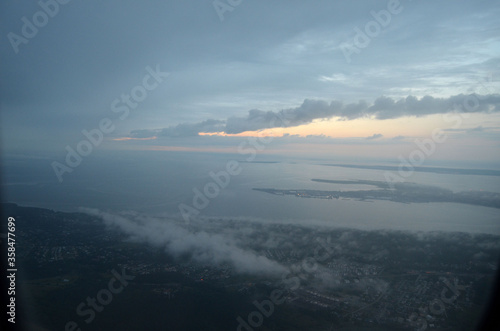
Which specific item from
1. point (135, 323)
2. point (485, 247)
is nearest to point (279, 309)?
point (135, 323)

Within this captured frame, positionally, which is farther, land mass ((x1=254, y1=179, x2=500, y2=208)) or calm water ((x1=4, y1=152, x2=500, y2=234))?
land mass ((x1=254, y1=179, x2=500, y2=208))

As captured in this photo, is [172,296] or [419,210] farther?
[419,210]

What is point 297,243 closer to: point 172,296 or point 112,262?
point 172,296

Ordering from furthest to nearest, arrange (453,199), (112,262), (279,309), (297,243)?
(453,199), (297,243), (112,262), (279,309)

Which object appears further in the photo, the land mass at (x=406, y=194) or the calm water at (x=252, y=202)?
the land mass at (x=406, y=194)

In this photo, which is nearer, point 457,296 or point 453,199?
point 457,296

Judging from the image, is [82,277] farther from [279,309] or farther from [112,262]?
[279,309]

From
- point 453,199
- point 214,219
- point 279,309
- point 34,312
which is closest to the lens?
point 34,312

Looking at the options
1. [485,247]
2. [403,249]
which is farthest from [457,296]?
[485,247]

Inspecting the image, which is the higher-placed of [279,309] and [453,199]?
[453,199]
